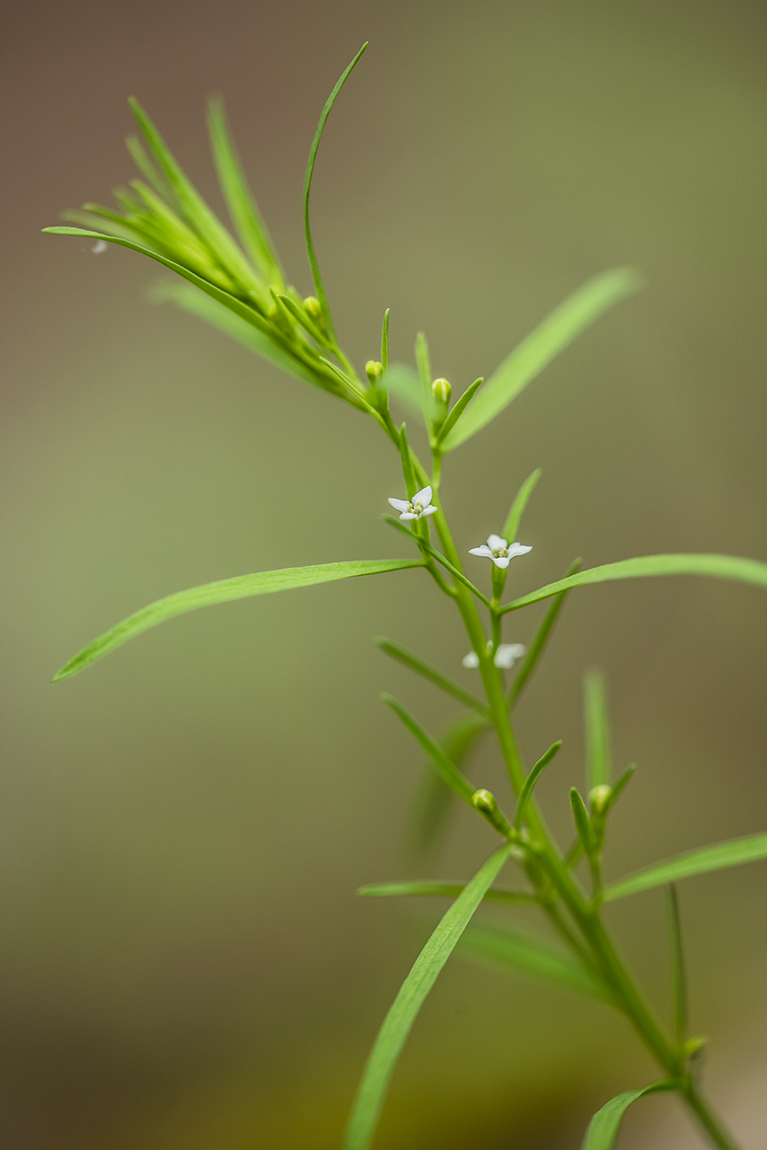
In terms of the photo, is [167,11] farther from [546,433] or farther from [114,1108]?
[114,1108]

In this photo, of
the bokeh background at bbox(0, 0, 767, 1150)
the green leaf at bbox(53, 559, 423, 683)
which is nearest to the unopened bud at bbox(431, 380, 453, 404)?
the green leaf at bbox(53, 559, 423, 683)

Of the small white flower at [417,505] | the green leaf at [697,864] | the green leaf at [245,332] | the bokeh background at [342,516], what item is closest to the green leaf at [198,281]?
the green leaf at [245,332]

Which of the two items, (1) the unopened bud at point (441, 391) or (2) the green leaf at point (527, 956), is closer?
(1) the unopened bud at point (441, 391)

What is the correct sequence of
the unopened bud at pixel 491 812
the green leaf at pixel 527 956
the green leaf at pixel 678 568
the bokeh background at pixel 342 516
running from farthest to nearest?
the bokeh background at pixel 342 516 < the green leaf at pixel 527 956 < the unopened bud at pixel 491 812 < the green leaf at pixel 678 568

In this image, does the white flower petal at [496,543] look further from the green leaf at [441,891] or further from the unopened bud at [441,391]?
the green leaf at [441,891]

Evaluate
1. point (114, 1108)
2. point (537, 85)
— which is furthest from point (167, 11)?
point (114, 1108)

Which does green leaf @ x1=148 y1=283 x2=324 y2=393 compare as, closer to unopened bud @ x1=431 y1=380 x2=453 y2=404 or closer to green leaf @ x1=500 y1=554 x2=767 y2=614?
Result: unopened bud @ x1=431 y1=380 x2=453 y2=404
